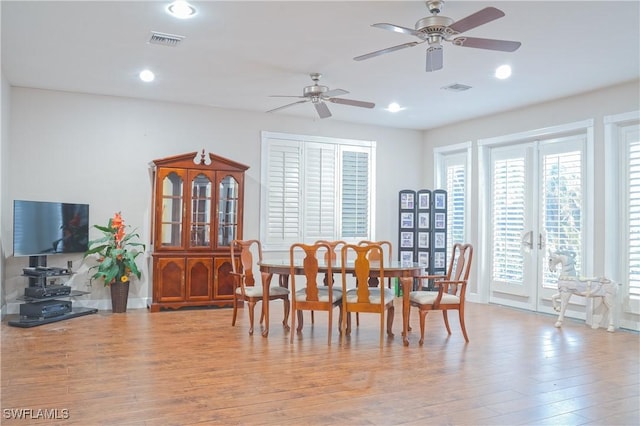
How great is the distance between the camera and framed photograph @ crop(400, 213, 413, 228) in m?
8.05

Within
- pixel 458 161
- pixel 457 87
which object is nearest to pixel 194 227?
pixel 457 87

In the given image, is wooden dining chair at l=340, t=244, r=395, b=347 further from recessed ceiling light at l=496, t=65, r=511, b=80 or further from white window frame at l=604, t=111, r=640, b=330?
white window frame at l=604, t=111, r=640, b=330

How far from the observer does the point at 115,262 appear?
6184 mm

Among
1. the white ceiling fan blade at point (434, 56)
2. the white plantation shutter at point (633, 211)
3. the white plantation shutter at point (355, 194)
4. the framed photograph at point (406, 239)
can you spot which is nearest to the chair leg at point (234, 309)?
the white plantation shutter at point (355, 194)

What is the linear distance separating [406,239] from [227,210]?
2.86m

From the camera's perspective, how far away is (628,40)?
4383 mm

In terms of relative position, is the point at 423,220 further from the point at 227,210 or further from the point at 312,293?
the point at 312,293

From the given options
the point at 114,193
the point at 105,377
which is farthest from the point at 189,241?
the point at 105,377

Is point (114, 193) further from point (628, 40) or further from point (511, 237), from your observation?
point (628, 40)

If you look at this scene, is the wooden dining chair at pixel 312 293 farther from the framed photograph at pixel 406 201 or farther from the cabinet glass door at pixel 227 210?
the framed photograph at pixel 406 201

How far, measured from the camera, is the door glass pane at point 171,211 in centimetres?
643

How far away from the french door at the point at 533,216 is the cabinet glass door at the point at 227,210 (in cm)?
362

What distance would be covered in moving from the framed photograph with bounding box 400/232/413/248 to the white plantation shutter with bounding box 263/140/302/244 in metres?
1.62

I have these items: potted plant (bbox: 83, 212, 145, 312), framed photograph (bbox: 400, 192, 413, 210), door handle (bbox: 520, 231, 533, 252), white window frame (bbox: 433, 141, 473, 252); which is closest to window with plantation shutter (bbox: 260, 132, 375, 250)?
framed photograph (bbox: 400, 192, 413, 210)
